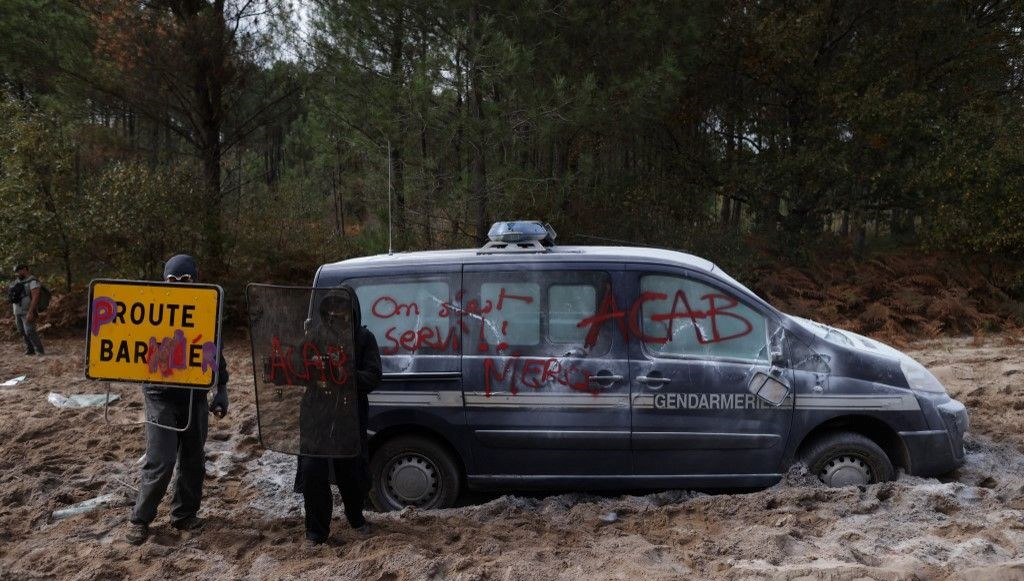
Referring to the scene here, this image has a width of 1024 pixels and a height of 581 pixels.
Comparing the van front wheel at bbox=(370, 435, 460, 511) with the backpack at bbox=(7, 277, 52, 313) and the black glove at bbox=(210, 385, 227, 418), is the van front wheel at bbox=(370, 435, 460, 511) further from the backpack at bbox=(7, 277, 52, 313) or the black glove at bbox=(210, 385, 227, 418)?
the backpack at bbox=(7, 277, 52, 313)

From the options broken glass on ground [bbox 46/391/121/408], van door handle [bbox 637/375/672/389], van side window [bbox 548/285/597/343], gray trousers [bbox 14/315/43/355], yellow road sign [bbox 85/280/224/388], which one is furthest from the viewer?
gray trousers [bbox 14/315/43/355]

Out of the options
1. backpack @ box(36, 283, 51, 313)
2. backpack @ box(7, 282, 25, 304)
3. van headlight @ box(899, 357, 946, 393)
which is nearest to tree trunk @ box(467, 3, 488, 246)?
backpack @ box(36, 283, 51, 313)

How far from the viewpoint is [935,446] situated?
5.51 m

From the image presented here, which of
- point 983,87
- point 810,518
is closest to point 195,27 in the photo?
point 810,518

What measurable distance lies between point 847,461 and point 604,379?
72.5 inches

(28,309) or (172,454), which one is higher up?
(28,309)

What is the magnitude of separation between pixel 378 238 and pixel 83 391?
6027mm

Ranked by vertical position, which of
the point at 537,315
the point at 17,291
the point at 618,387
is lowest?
the point at 618,387

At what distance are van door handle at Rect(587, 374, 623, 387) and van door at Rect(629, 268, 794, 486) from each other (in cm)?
13

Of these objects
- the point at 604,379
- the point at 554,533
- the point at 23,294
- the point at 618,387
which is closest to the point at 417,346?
the point at 604,379

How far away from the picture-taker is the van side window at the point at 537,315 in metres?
5.54

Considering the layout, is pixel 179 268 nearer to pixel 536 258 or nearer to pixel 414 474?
pixel 414 474

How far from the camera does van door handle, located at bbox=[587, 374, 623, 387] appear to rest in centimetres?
547

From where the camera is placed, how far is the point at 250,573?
4.49 metres
